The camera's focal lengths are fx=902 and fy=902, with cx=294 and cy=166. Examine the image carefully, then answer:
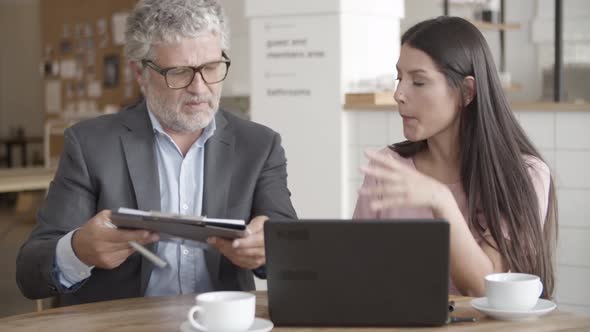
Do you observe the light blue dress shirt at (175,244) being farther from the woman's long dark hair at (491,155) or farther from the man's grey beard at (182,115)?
the woman's long dark hair at (491,155)

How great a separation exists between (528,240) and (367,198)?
45cm

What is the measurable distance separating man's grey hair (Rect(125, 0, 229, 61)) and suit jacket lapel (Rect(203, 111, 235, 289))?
24 centimetres

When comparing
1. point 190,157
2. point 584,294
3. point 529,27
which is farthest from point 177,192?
point 529,27

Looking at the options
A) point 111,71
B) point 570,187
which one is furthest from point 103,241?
point 111,71

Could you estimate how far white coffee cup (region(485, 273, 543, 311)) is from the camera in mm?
1567

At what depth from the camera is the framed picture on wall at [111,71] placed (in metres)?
10.4

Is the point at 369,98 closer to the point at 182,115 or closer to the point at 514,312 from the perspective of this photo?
the point at 182,115

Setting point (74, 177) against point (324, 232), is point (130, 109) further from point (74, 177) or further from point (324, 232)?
point (324, 232)

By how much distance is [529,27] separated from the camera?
7938mm

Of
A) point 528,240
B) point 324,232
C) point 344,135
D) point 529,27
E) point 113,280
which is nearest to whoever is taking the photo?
point 324,232

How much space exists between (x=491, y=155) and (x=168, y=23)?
84 cm

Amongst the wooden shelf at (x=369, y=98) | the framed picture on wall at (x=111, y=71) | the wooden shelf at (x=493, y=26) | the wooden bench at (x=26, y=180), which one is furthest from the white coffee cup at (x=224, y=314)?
the framed picture on wall at (x=111, y=71)

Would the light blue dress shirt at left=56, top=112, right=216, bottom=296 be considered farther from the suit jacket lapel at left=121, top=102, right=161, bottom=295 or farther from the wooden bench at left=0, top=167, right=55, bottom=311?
the wooden bench at left=0, top=167, right=55, bottom=311

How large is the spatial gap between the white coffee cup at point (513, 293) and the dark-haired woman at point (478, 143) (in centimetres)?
40
